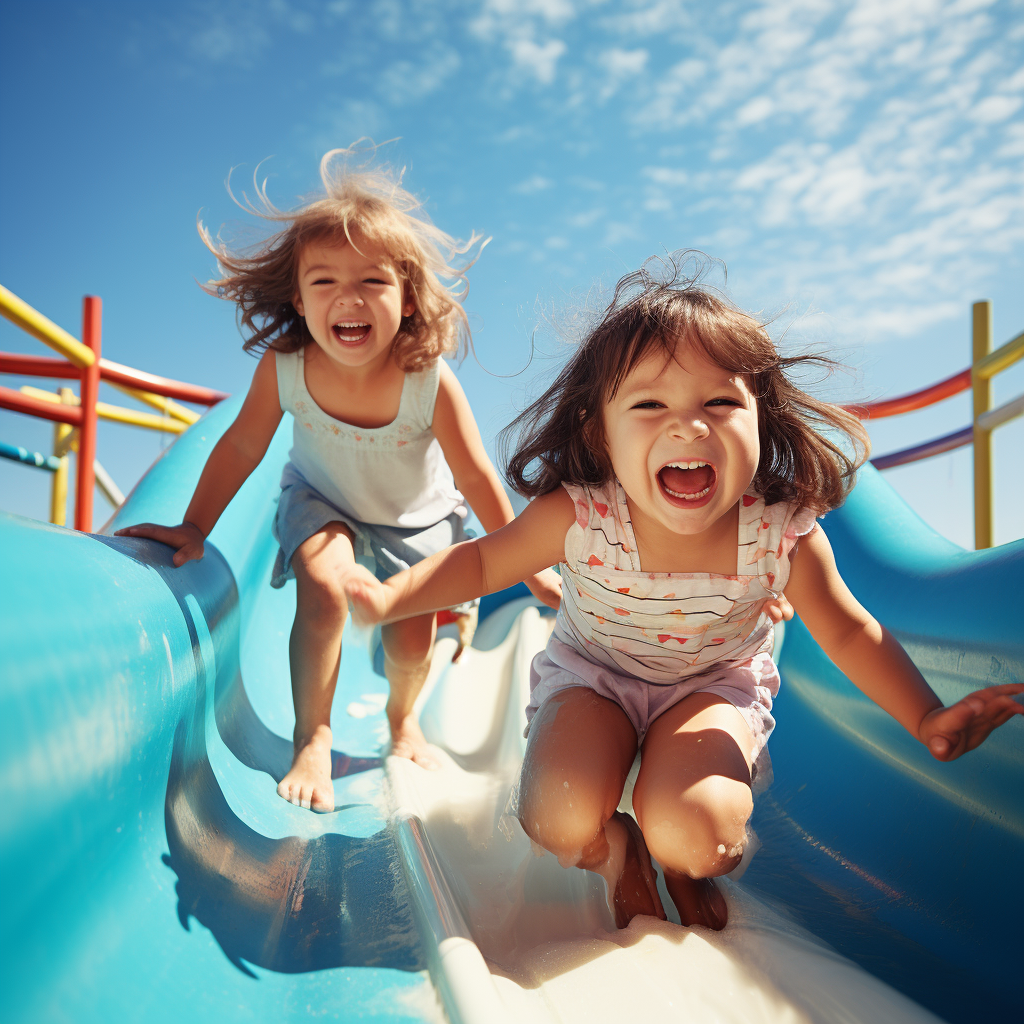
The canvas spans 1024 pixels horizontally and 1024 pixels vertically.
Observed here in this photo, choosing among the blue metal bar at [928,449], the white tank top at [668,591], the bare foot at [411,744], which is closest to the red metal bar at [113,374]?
the bare foot at [411,744]

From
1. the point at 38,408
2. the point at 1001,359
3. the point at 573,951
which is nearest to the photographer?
the point at 573,951

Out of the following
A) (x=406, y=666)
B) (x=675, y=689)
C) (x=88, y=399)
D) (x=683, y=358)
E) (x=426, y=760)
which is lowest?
(x=426, y=760)

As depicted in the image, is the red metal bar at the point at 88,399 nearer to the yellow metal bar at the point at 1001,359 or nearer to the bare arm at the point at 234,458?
the bare arm at the point at 234,458

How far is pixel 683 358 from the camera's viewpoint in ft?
3.18

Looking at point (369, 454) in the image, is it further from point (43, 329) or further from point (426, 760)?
point (43, 329)

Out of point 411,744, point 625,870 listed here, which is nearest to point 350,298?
point 411,744

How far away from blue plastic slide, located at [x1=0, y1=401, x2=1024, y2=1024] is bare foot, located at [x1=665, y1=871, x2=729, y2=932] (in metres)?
0.02

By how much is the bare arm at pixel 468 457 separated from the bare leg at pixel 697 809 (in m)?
0.55

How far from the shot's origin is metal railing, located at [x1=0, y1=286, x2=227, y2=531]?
2066 mm

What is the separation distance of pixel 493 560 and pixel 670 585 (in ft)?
0.85

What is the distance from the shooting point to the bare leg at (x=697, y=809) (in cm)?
88

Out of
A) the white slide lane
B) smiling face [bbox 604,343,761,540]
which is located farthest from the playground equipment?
smiling face [bbox 604,343,761,540]

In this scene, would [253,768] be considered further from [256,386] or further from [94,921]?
[256,386]

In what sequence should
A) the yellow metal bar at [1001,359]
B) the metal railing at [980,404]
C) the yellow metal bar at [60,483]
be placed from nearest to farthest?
the yellow metal bar at [1001,359], the metal railing at [980,404], the yellow metal bar at [60,483]
